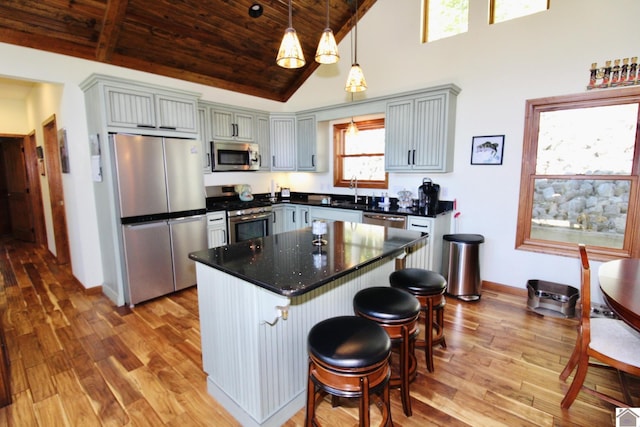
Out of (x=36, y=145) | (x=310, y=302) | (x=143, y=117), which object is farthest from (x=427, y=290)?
(x=36, y=145)

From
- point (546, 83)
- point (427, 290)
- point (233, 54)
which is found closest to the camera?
point (427, 290)

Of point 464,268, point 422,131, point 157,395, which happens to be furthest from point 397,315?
point 422,131

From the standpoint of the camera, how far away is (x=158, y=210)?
3.38m

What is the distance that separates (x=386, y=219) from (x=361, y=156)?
1433 mm

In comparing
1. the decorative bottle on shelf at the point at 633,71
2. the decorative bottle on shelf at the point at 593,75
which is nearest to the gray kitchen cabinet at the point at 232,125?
the decorative bottle on shelf at the point at 593,75

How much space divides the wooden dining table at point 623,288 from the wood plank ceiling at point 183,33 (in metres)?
4.14

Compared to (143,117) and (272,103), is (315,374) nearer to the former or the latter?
(143,117)

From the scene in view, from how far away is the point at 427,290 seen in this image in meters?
1.99

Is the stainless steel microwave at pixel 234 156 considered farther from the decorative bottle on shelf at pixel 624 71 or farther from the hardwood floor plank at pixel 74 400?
the decorative bottle on shelf at pixel 624 71

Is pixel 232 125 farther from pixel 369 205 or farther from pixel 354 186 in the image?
pixel 369 205

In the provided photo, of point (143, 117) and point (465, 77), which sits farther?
point (465, 77)

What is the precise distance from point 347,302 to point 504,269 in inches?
98.5

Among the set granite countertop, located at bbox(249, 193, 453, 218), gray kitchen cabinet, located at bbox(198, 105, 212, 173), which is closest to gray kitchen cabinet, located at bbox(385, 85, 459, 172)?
granite countertop, located at bbox(249, 193, 453, 218)

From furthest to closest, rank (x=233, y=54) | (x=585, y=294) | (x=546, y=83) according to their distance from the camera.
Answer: (x=233, y=54) → (x=546, y=83) → (x=585, y=294)
